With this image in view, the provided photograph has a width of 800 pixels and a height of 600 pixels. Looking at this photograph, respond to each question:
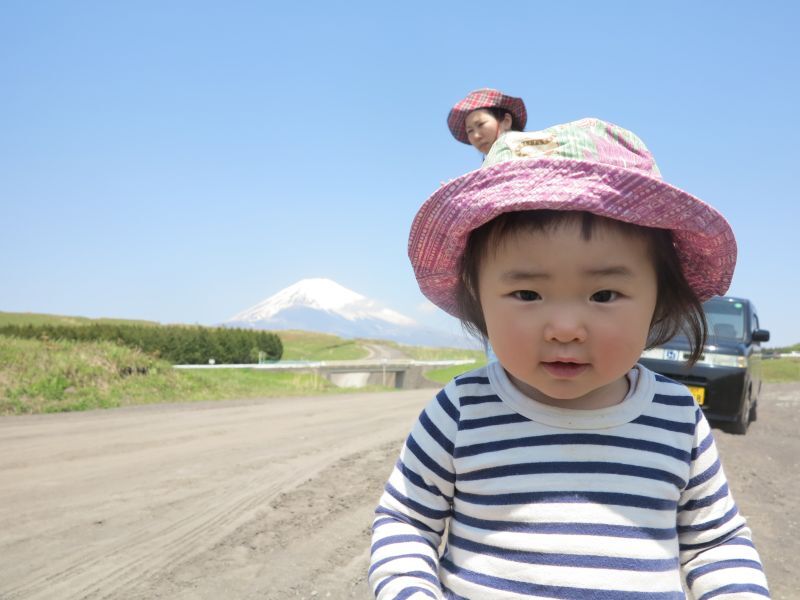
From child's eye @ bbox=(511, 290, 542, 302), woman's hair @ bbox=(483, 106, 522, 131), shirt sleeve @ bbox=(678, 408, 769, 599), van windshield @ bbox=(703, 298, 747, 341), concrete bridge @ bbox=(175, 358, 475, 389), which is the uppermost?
woman's hair @ bbox=(483, 106, 522, 131)

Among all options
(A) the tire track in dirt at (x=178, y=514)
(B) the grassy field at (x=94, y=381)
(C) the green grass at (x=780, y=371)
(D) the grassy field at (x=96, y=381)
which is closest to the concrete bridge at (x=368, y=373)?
(D) the grassy field at (x=96, y=381)

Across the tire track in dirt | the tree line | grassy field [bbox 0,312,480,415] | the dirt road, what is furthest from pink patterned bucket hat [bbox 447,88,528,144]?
the tree line

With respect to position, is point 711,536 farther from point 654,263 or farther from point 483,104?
point 483,104

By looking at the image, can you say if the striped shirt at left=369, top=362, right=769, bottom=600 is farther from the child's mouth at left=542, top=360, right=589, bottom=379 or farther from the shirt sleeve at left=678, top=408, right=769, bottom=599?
the child's mouth at left=542, top=360, right=589, bottom=379

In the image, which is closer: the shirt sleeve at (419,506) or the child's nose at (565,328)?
the child's nose at (565,328)

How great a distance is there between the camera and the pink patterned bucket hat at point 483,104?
16.2 feet

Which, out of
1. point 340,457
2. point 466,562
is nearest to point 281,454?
point 340,457

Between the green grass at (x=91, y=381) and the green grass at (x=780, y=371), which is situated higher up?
the green grass at (x=780, y=371)

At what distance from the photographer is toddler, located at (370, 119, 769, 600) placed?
4.50 ft

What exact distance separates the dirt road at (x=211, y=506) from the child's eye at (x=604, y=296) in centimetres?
204

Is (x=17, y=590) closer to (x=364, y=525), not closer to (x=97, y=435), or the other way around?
(x=364, y=525)

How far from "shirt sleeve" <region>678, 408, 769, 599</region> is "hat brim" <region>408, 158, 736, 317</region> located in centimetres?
41

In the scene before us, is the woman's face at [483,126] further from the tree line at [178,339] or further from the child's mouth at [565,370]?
the tree line at [178,339]

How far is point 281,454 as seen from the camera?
6578 mm
